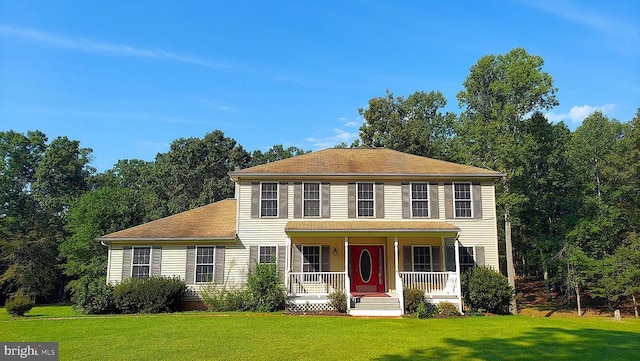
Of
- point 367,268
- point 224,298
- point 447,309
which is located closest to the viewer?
point 447,309

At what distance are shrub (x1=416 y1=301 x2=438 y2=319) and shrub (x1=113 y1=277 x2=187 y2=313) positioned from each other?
9.85 meters

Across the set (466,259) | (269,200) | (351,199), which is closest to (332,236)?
(351,199)

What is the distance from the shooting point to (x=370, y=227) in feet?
60.7

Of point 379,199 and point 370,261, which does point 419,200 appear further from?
point 370,261

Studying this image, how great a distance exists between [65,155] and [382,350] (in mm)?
44890

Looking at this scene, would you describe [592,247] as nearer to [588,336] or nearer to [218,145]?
[588,336]

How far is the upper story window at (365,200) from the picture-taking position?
20.4 metres

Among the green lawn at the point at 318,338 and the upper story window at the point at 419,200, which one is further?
the upper story window at the point at 419,200

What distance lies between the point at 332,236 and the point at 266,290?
3.65 meters

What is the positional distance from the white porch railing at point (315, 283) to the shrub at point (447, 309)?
395 centimetres

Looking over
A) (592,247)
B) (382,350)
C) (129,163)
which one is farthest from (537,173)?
(129,163)

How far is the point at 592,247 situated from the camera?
27922 mm

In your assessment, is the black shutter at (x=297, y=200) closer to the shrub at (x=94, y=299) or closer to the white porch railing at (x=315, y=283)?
the white porch railing at (x=315, y=283)

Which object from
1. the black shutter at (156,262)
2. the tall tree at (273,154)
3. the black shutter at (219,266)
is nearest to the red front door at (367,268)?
the black shutter at (219,266)
